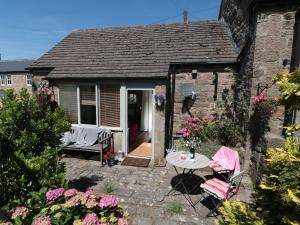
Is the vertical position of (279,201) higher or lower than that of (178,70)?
lower

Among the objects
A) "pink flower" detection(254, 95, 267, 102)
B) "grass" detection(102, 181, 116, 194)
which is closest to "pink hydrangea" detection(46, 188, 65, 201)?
"grass" detection(102, 181, 116, 194)

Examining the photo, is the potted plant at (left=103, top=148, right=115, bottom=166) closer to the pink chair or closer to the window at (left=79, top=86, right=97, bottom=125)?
the window at (left=79, top=86, right=97, bottom=125)

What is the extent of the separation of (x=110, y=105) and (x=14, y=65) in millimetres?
29275

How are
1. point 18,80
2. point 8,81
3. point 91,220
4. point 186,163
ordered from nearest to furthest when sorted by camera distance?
point 91,220, point 186,163, point 18,80, point 8,81

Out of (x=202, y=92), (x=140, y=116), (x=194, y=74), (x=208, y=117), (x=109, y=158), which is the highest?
(x=194, y=74)

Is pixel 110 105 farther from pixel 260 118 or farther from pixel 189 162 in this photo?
pixel 260 118

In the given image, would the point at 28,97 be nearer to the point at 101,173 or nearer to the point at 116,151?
the point at 101,173

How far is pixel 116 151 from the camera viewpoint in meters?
7.96

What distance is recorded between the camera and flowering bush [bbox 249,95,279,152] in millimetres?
5250

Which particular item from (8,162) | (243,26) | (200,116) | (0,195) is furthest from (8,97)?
(243,26)

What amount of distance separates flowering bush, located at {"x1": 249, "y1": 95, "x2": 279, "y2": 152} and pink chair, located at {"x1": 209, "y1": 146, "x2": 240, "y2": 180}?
0.71 meters

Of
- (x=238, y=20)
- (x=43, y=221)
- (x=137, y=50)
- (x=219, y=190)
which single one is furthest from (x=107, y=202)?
(x=238, y=20)

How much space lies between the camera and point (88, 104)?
8.09m

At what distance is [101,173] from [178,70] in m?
4.61
